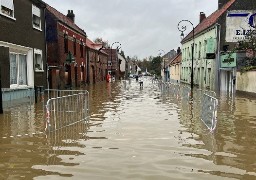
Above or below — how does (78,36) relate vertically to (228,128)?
above

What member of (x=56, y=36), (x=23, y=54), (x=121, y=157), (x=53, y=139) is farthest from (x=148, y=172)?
(x=56, y=36)

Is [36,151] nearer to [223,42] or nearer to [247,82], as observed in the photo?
[247,82]

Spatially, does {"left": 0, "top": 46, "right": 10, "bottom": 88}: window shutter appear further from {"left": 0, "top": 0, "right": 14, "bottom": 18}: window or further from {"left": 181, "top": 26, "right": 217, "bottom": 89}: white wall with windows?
{"left": 181, "top": 26, "right": 217, "bottom": 89}: white wall with windows

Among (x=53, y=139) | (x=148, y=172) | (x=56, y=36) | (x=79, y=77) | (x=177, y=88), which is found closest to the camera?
(x=148, y=172)

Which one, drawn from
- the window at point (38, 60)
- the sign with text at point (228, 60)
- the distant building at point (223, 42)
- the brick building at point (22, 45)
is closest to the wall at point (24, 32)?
the brick building at point (22, 45)

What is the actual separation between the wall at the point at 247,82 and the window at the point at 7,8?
1641 centimetres

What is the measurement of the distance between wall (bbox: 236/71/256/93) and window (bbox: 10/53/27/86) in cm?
1545

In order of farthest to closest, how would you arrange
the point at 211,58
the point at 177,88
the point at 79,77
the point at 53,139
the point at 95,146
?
the point at 79,77 < the point at 211,58 < the point at 177,88 < the point at 53,139 < the point at 95,146

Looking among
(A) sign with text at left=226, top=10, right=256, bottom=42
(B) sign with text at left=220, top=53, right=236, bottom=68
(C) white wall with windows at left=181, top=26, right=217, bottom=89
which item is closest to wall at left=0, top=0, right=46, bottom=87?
(B) sign with text at left=220, top=53, right=236, bottom=68

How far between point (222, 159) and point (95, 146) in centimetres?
284

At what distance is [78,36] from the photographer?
37656mm

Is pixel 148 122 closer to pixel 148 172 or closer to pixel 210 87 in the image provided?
pixel 148 172

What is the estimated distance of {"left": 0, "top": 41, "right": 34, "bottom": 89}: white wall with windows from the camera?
58.1 ft

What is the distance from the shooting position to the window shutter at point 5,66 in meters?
16.0
